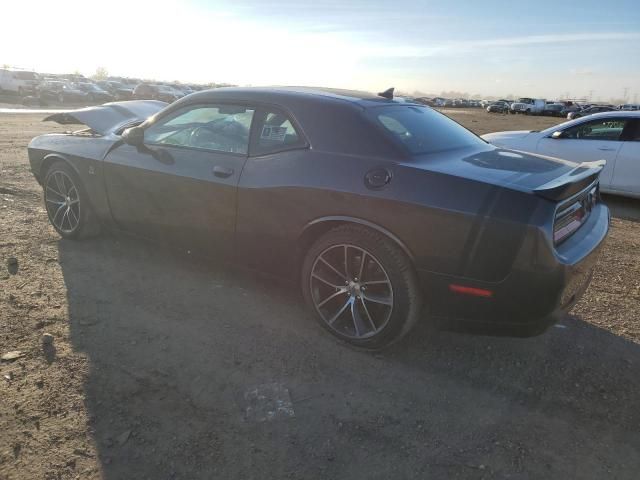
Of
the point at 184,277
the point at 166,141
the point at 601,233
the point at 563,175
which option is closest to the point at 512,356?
the point at 601,233

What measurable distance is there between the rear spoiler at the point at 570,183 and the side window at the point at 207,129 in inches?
76.7

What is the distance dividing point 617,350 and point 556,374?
22.5 inches

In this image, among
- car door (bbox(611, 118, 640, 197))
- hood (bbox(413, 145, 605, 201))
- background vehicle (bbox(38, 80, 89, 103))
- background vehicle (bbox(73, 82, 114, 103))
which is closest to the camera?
hood (bbox(413, 145, 605, 201))

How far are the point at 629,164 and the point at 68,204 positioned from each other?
7.32 metres

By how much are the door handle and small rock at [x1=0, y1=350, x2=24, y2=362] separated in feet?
5.37

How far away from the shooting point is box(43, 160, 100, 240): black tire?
4527mm

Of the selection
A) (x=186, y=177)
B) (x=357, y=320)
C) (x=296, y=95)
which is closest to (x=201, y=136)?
(x=186, y=177)

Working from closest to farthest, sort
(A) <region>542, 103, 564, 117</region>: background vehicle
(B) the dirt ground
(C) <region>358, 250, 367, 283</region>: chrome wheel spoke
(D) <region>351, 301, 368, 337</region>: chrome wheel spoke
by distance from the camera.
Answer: (B) the dirt ground < (C) <region>358, 250, 367, 283</region>: chrome wheel spoke < (D) <region>351, 301, 368, 337</region>: chrome wheel spoke < (A) <region>542, 103, 564, 117</region>: background vehicle

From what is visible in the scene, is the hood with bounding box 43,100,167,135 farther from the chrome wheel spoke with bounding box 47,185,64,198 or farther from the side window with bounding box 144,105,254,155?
the side window with bounding box 144,105,254,155

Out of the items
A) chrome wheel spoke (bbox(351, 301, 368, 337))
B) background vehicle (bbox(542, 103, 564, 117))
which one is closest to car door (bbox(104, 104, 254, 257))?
chrome wheel spoke (bbox(351, 301, 368, 337))

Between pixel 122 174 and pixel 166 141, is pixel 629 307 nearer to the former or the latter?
pixel 166 141

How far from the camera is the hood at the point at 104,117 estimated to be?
460 cm

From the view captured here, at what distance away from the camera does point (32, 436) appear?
2311mm

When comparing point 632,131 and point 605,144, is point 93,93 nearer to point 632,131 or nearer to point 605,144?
point 605,144
